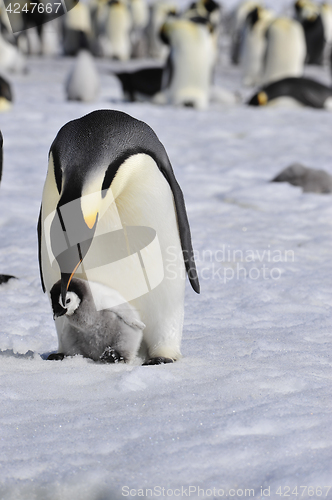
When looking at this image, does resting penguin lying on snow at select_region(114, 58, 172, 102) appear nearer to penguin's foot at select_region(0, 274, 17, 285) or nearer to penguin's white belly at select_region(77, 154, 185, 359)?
penguin's foot at select_region(0, 274, 17, 285)

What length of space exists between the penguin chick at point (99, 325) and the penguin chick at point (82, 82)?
7.72 m

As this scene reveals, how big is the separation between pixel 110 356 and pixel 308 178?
130 inches

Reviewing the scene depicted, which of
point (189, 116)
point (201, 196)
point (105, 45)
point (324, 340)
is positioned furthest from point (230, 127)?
point (105, 45)

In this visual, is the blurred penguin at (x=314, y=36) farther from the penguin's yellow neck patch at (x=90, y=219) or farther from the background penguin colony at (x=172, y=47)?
the penguin's yellow neck patch at (x=90, y=219)

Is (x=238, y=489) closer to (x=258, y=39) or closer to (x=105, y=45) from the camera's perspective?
(x=258, y=39)

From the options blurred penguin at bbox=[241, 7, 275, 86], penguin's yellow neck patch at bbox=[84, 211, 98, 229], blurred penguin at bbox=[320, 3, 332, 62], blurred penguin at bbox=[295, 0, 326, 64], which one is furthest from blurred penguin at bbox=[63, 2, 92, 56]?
penguin's yellow neck patch at bbox=[84, 211, 98, 229]

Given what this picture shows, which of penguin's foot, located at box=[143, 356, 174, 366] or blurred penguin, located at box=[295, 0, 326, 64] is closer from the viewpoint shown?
penguin's foot, located at box=[143, 356, 174, 366]

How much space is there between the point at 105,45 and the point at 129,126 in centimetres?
1650

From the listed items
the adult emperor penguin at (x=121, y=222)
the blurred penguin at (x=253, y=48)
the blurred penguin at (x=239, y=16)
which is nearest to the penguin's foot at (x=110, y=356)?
the adult emperor penguin at (x=121, y=222)

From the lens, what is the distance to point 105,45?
17484 mm

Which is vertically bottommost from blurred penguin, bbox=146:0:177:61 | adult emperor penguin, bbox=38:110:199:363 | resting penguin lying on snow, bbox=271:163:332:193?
blurred penguin, bbox=146:0:177:61

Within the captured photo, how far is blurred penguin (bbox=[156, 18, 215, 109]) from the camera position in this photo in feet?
30.8

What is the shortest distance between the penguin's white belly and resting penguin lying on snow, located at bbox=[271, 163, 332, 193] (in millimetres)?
2928

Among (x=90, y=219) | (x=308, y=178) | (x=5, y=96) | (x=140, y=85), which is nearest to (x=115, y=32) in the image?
(x=140, y=85)
